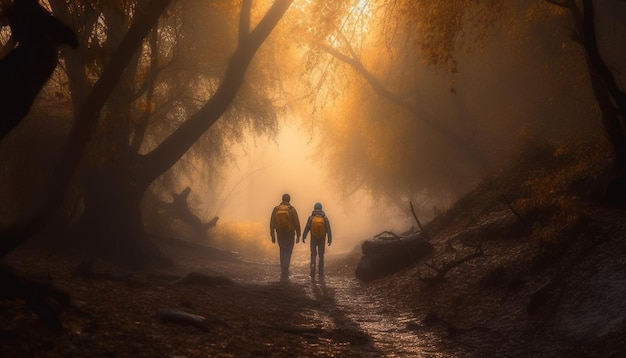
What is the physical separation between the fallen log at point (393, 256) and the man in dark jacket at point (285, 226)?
199 centimetres

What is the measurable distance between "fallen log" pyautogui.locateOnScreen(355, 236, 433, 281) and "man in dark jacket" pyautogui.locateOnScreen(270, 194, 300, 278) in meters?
1.99

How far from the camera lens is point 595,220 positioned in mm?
7457

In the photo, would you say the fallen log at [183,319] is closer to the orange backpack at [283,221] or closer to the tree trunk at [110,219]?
the tree trunk at [110,219]

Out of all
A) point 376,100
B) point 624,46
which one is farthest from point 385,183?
point 624,46

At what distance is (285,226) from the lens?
1233 cm

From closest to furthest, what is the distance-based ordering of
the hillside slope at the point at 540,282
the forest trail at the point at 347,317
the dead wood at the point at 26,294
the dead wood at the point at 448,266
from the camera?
the dead wood at the point at 26,294 → the hillside slope at the point at 540,282 → the forest trail at the point at 347,317 → the dead wood at the point at 448,266

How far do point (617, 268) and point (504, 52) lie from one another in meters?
15.3

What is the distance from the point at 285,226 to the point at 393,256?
2863 mm

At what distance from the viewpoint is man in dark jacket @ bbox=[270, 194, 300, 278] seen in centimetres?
1232

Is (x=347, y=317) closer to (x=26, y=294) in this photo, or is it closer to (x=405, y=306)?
(x=405, y=306)

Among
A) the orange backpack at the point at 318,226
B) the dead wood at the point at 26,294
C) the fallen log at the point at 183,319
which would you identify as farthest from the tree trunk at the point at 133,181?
the dead wood at the point at 26,294

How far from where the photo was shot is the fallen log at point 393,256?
1164 cm

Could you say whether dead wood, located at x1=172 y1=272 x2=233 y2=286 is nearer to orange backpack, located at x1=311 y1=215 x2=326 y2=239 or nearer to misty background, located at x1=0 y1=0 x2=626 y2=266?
misty background, located at x1=0 y1=0 x2=626 y2=266

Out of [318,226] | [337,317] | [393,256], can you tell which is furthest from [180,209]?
[337,317]
